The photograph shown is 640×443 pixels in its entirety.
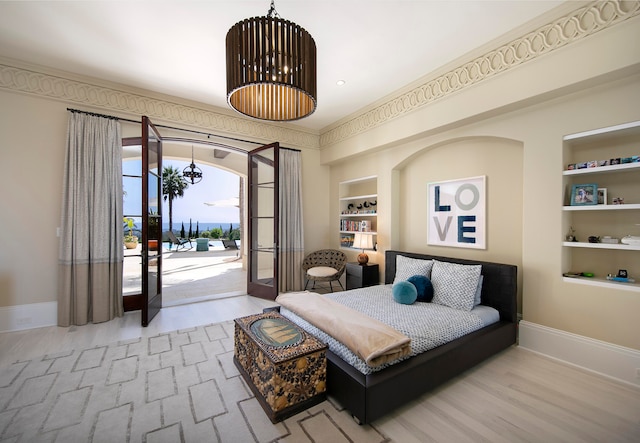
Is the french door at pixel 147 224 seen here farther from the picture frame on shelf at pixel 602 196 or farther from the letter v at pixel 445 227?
the picture frame on shelf at pixel 602 196

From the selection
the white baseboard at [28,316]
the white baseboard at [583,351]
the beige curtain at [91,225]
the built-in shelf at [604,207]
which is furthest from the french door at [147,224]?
the built-in shelf at [604,207]

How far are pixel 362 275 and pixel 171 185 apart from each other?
10.5 metres

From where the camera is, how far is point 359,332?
6.51 ft

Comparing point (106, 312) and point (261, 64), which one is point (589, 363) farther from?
point (106, 312)

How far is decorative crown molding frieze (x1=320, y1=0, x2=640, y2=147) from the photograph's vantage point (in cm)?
218

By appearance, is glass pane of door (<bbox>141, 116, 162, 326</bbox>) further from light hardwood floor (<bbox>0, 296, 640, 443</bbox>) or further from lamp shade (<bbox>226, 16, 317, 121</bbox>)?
lamp shade (<bbox>226, 16, 317, 121</bbox>)

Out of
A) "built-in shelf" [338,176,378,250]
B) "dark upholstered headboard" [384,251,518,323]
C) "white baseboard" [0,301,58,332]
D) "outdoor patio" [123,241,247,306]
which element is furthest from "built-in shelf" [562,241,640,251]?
"white baseboard" [0,301,58,332]

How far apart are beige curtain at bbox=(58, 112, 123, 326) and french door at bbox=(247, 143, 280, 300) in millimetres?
1929

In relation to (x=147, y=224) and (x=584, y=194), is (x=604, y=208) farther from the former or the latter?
(x=147, y=224)

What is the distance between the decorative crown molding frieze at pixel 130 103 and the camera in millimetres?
3291

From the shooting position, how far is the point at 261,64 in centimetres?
184

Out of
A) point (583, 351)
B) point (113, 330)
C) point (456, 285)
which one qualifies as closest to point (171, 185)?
point (113, 330)

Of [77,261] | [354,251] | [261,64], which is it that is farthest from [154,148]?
[354,251]

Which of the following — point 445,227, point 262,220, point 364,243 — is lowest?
point 364,243
